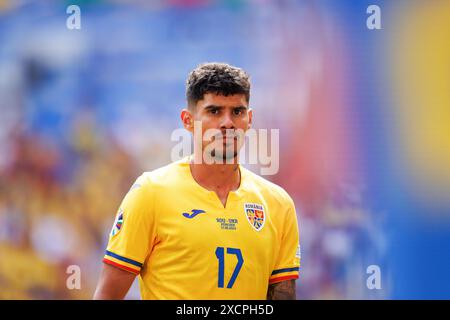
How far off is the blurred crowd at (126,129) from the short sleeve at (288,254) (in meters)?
1.46

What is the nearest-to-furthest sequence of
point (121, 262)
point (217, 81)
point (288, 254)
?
Result: point (121, 262) < point (217, 81) < point (288, 254)

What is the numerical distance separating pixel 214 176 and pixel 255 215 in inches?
8.7

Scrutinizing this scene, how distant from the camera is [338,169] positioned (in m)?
3.96

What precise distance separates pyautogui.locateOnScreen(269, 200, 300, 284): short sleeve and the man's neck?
0.82 feet

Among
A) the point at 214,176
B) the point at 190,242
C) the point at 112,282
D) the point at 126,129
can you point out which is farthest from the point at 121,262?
the point at 126,129

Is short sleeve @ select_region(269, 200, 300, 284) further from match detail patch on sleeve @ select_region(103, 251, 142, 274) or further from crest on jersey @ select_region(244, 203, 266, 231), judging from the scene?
match detail patch on sleeve @ select_region(103, 251, 142, 274)

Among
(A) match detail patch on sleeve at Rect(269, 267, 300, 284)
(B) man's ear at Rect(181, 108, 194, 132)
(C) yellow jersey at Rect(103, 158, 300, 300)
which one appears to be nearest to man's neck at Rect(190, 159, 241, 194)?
(C) yellow jersey at Rect(103, 158, 300, 300)

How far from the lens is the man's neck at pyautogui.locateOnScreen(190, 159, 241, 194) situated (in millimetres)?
2408

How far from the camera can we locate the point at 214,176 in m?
2.42

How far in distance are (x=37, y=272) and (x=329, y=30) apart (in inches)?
94.4

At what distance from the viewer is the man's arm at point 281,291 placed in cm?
239

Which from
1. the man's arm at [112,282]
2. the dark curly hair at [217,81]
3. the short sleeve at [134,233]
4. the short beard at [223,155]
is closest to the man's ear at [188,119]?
the dark curly hair at [217,81]

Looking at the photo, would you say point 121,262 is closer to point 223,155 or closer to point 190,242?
point 190,242
